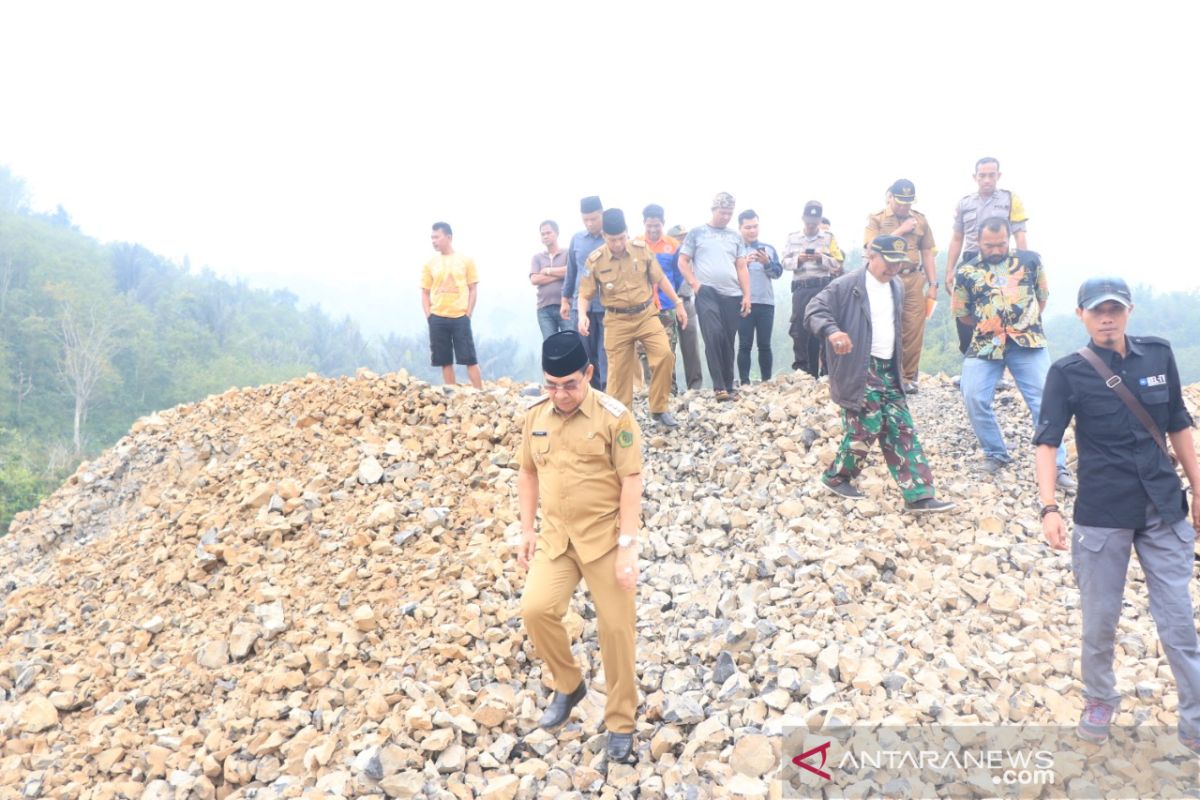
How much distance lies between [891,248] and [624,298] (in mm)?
2254

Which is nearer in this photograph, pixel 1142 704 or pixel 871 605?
pixel 1142 704

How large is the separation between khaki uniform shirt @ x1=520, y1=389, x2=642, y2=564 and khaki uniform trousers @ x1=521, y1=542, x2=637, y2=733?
7 cm

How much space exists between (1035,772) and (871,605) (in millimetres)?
1159

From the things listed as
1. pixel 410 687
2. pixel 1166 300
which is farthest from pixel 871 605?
pixel 1166 300

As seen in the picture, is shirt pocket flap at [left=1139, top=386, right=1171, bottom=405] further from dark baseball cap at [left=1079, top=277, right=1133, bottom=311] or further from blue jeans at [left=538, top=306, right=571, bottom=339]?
blue jeans at [left=538, top=306, right=571, bottom=339]

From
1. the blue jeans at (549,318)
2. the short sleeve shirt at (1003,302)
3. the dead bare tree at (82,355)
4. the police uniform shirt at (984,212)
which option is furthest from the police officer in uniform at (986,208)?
the dead bare tree at (82,355)

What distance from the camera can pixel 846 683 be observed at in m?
3.34

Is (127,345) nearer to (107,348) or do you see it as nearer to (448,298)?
(107,348)

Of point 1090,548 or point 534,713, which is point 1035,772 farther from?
point 534,713

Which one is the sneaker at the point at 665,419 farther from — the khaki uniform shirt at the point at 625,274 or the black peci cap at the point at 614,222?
the black peci cap at the point at 614,222

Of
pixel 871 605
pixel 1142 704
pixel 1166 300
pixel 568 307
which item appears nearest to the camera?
pixel 1142 704

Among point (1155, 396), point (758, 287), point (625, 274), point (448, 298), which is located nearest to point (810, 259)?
point (758, 287)

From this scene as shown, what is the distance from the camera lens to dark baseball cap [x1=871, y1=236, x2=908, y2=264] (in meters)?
4.42

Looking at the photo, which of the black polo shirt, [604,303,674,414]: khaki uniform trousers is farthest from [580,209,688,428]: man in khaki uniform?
the black polo shirt
